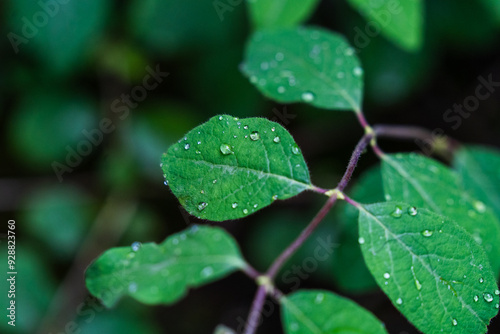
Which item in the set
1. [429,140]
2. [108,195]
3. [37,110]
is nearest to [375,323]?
[429,140]

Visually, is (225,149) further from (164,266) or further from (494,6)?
(494,6)

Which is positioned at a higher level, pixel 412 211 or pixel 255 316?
pixel 412 211

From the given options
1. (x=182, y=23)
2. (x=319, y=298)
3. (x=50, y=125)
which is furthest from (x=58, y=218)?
(x=319, y=298)

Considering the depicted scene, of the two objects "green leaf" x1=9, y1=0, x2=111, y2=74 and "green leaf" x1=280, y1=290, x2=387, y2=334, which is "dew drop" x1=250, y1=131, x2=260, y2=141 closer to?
"green leaf" x1=280, y1=290, x2=387, y2=334

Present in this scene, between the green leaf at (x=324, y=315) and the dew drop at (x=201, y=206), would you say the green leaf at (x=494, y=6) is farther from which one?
the dew drop at (x=201, y=206)

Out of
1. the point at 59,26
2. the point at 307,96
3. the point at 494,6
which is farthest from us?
the point at 59,26

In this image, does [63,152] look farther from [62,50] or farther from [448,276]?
[448,276]

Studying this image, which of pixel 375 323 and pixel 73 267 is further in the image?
pixel 73 267
